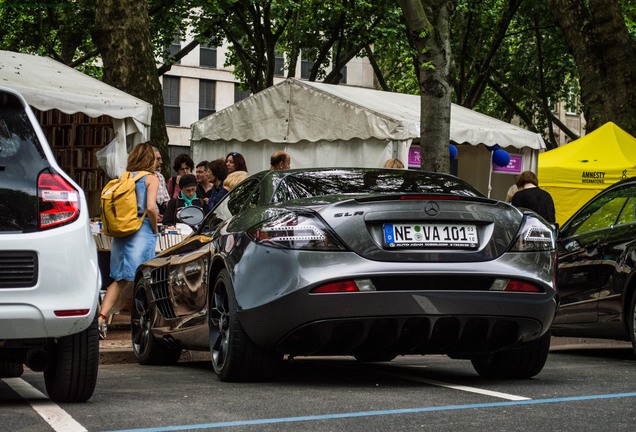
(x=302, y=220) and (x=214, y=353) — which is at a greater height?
(x=302, y=220)

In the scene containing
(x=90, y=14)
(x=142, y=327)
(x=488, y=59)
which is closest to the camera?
(x=142, y=327)

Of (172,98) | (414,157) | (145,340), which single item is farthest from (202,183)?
(172,98)

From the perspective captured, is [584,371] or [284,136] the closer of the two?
[584,371]

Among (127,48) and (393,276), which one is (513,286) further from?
(127,48)

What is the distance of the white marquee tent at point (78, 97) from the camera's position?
1310 cm

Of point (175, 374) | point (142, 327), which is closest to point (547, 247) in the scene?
point (175, 374)

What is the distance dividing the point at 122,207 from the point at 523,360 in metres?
4.11

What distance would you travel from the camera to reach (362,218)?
6938mm

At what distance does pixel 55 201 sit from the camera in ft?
19.7

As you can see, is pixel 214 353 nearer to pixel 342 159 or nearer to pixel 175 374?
pixel 175 374

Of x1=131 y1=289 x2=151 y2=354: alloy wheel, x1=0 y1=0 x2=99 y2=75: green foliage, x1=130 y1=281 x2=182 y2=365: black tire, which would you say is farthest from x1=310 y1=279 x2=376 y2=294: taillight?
x1=0 y1=0 x2=99 y2=75: green foliage

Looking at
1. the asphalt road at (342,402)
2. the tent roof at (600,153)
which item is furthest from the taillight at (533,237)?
the tent roof at (600,153)

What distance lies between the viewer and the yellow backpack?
1057cm

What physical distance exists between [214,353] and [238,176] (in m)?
4.61
